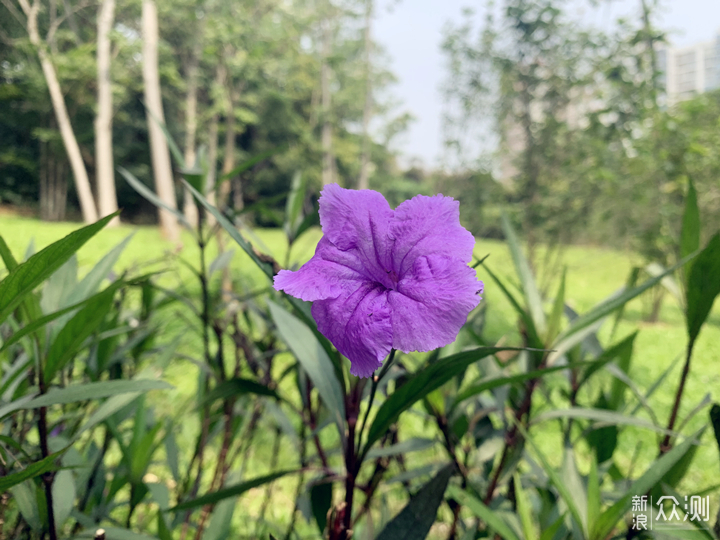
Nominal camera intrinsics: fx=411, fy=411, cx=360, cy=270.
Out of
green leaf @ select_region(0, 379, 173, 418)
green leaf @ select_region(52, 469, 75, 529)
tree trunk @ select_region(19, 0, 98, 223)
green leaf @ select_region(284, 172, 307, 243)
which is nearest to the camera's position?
green leaf @ select_region(0, 379, 173, 418)

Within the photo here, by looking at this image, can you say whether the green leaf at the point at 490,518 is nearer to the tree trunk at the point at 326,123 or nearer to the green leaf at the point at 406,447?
the green leaf at the point at 406,447

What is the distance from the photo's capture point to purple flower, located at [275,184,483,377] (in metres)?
0.29

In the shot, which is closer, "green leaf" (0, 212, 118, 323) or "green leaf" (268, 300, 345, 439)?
"green leaf" (0, 212, 118, 323)

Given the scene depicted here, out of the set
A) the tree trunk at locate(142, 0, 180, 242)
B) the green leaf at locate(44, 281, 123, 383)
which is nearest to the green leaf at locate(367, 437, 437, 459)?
the green leaf at locate(44, 281, 123, 383)

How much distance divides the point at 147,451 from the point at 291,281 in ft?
1.62

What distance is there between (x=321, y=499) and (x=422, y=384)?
328 millimetres

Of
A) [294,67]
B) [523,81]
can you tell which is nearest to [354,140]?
[294,67]

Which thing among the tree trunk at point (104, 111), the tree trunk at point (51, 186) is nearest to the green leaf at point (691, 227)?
the tree trunk at point (104, 111)

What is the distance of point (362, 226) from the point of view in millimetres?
342

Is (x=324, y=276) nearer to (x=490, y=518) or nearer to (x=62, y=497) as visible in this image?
(x=490, y=518)

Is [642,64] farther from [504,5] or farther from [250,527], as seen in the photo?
[250,527]

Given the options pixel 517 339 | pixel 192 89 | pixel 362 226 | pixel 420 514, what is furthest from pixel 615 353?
pixel 192 89

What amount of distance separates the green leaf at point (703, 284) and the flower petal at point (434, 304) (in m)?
0.40

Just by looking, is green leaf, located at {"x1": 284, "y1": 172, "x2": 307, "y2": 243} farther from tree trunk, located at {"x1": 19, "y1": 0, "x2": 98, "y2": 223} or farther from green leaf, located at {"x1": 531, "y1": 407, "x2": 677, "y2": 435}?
tree trunk, located at {"x1": 19, "y1": 0, "x2": 98, "y2": 223}
